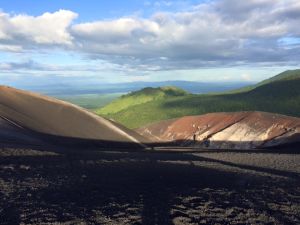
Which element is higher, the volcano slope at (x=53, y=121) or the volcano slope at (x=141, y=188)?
the volcano slope at (x=53, y=121)

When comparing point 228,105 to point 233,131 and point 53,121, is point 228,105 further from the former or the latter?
point 53,121

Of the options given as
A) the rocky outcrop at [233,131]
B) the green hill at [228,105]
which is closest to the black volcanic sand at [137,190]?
the rocky outcrop at [233,131]

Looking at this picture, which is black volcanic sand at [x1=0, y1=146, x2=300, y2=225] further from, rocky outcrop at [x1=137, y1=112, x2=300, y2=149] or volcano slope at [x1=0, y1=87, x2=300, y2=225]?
rocky outcrop at [x1=137, y1=112, x2=300, y2=149]

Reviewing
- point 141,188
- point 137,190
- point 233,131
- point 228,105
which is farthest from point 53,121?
point 228,105

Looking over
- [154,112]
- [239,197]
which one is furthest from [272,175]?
[154,112]

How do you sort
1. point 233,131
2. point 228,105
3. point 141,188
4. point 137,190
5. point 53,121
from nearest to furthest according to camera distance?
point 137,190, point 141,188, point 53,121, point 233,131, point 228,105

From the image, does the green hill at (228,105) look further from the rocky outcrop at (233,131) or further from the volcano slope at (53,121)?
the volcano slope at (53,121)
